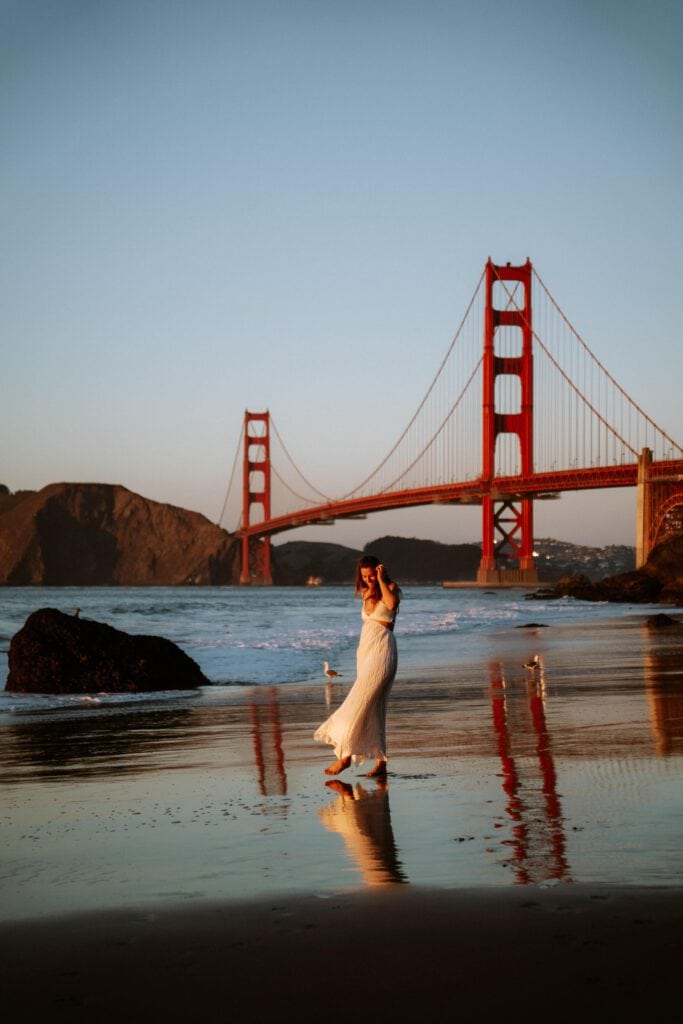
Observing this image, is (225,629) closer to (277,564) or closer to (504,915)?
(504,915)

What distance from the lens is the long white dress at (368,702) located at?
19.1 feet

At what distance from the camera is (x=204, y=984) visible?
2.52 meters

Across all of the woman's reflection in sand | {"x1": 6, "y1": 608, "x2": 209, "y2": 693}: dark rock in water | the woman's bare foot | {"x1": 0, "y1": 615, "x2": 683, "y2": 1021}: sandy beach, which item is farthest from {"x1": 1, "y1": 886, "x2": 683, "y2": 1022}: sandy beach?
{"x1": 6, "y1": 608, "x2": 209, "y2": 693}: dark rock in water

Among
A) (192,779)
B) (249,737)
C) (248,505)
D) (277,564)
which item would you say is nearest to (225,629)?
(249,737)

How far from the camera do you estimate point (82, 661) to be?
11.6 m

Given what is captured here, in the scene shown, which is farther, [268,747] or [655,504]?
[655,504]

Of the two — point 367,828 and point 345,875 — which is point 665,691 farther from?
point 345,875

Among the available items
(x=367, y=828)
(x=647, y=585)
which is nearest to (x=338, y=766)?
(x=367, y=828)

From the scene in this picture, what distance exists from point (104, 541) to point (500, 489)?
88734 millimetres

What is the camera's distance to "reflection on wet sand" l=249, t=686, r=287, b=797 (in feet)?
17.9

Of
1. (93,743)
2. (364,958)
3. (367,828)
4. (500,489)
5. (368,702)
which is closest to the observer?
(364,958)

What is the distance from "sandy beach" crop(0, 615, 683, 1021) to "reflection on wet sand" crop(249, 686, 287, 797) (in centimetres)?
4

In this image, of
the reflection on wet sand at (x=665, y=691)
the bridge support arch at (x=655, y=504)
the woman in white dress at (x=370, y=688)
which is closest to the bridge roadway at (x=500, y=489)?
the bridge support arch at (x=655, y=504)

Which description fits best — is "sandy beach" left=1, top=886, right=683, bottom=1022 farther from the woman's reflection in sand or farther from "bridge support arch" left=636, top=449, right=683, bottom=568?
"bridge support arch" left=636, top=449, right=683, bottom=568
